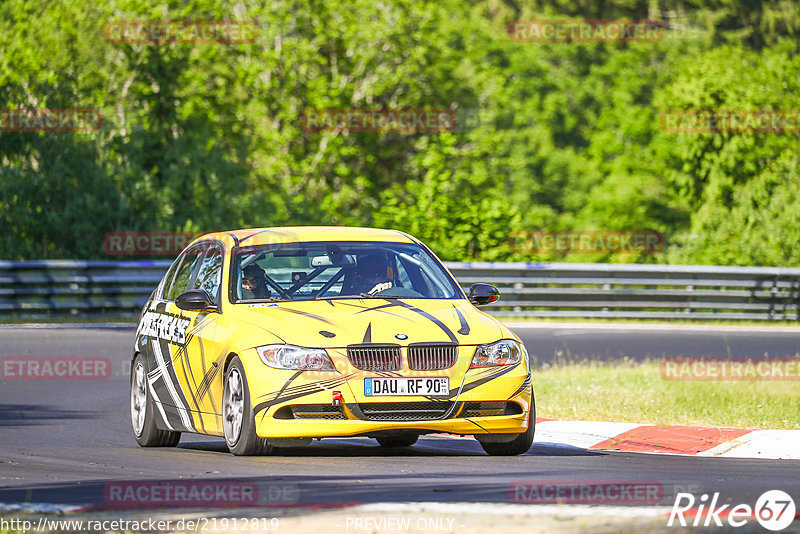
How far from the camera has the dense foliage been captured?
31.2 meters

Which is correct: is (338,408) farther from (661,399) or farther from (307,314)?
(661,399)

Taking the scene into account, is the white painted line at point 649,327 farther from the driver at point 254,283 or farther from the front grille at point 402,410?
the front grille at point 402,410

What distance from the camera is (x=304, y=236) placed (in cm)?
1105

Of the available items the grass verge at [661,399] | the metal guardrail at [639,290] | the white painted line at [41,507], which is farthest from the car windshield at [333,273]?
the metal guardrail at [639,290]

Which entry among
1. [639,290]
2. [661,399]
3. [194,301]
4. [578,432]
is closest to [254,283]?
[194,301]

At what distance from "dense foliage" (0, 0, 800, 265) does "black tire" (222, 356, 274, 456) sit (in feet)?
66.5

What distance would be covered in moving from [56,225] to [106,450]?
1951cm

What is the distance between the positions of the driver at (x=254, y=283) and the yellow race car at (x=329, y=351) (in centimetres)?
1

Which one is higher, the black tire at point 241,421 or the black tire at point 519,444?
the black tire at point 241,421

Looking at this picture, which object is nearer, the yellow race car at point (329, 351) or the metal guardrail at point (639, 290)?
the yellow race car at point (329, 351)

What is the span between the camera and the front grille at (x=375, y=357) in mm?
9484

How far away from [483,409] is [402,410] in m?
0.57

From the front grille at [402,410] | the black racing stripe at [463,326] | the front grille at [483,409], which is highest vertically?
the black racing stripe at [463,326]

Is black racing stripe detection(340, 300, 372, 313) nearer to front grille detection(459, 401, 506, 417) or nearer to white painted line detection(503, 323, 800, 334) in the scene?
front grille detection(459, 401, 506, 417)
